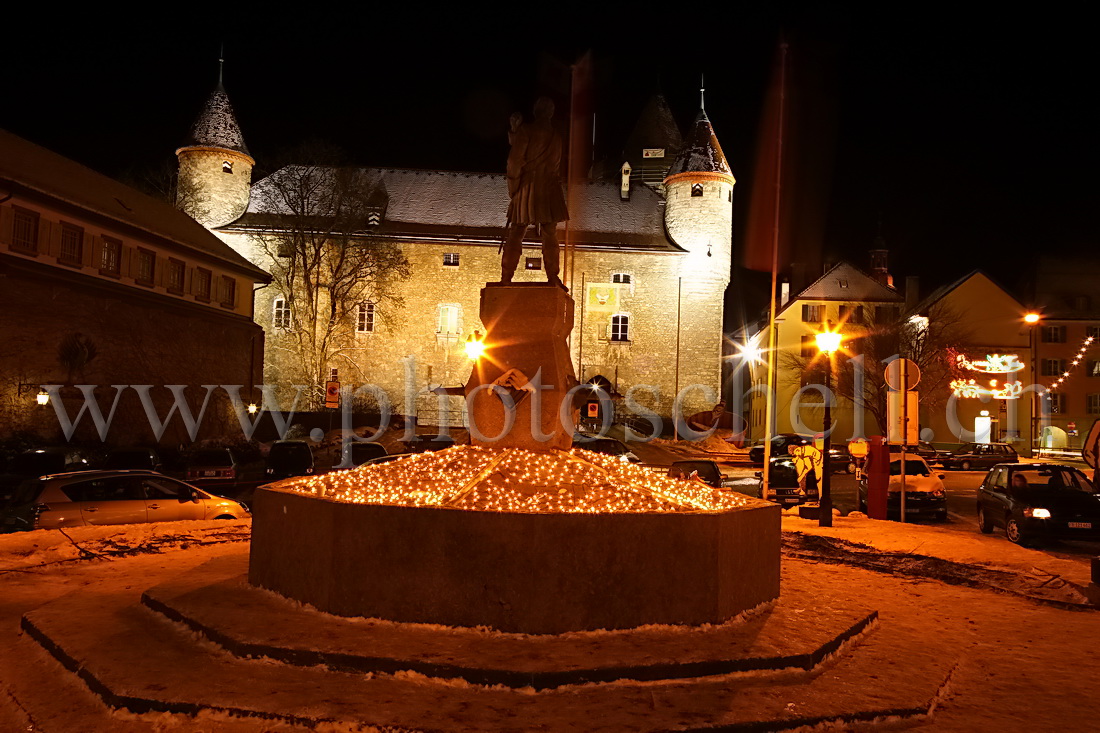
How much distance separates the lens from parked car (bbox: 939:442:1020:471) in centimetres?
4278

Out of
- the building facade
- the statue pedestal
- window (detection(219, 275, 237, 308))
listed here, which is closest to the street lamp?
→ the statue pedestal

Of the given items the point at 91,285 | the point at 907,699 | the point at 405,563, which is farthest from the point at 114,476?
the point at 91,285

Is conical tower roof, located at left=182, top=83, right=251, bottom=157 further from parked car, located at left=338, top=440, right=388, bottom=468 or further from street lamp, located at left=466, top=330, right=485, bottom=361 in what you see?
street lamp, located at left=466, top=330, right=485, bottom=361

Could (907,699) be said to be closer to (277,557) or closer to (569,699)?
(569,699)

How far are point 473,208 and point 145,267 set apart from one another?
26.2m

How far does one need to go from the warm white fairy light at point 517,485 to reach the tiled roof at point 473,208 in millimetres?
46894

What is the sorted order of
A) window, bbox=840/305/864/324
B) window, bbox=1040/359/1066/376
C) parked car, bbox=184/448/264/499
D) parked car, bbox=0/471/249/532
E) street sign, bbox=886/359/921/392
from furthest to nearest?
1. window, bbox=1040/359/1066/376
2. window, bbox=840/305/864/324
3. parked car, bbox=184/448/264/499
4. street sign, bbox=886/359/921/392
5. parked car, bbox=0/471/249/532

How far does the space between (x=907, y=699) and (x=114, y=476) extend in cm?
1238

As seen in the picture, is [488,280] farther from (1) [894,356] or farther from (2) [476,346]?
(2) [476,346]

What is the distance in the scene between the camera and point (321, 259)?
52094 mm

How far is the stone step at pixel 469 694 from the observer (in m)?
5.30

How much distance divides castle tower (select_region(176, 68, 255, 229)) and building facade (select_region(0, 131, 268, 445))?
1269cm

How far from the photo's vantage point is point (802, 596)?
8.63 meters

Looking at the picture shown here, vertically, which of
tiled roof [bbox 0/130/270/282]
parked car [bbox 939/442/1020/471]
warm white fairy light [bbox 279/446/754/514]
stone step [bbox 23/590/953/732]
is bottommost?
parked car [bbox 939/442/1020/471]
